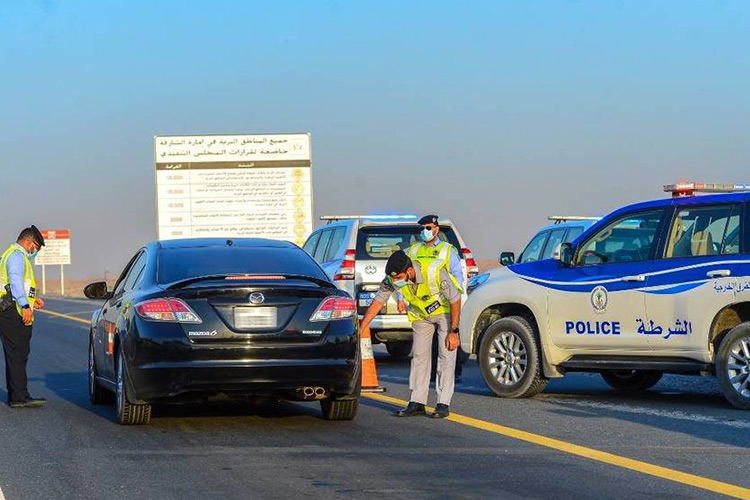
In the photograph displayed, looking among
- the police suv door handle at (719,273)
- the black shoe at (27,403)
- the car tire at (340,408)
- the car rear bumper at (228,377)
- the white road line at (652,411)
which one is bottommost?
the black shoe at (27,403)

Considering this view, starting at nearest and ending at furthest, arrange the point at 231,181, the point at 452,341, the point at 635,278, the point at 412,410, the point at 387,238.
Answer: the point at 452,341
the point at 412,410
the point at 635,278
the point at 387,238
the point at 231,181

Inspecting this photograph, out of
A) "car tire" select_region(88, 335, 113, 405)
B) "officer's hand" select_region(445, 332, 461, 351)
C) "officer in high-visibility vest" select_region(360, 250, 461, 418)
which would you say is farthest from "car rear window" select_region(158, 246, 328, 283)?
"car tire" select_region(88, 335, 113, 405)

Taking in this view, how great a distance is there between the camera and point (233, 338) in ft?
38.5

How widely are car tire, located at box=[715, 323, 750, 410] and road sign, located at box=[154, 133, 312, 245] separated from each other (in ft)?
66.7

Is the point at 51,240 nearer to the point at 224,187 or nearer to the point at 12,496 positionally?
the point at 224,187

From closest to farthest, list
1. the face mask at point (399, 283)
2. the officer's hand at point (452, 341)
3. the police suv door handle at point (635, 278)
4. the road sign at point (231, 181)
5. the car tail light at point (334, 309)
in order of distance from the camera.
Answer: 1. the car tail light at point (334, 309)
2. the officer's hand at point (452, 341)
3. the face mask at point (399, 283)
4. the police suv door handle at point (635, 278)
5. the road sign at point (231, 181)

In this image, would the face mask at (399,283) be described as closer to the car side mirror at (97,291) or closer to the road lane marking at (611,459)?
the road lane marking at (611,459)

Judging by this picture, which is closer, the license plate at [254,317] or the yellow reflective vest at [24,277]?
the license plate at [254,317]

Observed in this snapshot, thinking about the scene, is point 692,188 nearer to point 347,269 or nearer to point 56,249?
point 347,269

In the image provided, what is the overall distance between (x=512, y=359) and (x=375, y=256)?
201 inches

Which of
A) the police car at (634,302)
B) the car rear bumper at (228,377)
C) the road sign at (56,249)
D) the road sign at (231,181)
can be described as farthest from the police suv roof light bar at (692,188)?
the road sign at (56,249)

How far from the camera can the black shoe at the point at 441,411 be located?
12.8 meters

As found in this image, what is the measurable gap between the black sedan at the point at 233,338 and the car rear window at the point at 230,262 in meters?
0.02

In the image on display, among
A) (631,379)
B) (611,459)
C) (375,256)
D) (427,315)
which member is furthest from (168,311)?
(375,256)
